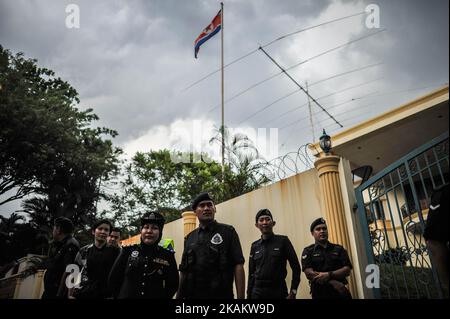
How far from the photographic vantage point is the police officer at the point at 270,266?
3.07m

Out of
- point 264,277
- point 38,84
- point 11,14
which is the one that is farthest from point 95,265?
point 38,84

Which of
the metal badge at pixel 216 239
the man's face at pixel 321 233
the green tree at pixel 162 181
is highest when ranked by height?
the green tree at pixel 162 181

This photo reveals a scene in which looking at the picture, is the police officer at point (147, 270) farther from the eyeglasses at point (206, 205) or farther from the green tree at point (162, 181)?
the green tree at point (162, 181)

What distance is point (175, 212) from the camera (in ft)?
50.8

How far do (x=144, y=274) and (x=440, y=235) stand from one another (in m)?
2.26

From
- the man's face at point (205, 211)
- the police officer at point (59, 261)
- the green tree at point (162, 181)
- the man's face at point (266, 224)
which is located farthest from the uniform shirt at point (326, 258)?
the green tree at point (162, 181)

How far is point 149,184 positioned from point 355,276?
53.7 ft

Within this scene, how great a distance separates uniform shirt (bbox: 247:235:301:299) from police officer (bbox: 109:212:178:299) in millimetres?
934

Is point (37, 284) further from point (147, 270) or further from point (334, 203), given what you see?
point (334, 203)

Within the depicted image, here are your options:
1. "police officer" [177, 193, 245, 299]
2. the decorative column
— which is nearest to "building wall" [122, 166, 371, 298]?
"police officer" [177, 193, 245, 299]

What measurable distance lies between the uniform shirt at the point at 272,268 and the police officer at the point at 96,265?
4.92 feet

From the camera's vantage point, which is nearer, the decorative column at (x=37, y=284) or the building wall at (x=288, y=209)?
the building wall at (x=288, y=209)

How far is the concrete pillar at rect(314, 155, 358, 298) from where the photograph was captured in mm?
3529

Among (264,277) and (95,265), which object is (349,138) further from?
(95,265)
